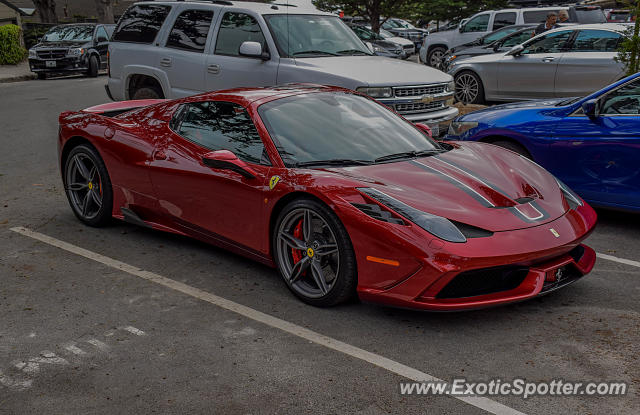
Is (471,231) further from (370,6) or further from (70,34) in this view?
(70,34)

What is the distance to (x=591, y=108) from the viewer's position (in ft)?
21.6

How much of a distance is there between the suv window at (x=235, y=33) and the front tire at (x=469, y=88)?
5.66m

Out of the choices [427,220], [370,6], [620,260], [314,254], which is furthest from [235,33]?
[370,6]

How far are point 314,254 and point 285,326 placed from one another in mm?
516

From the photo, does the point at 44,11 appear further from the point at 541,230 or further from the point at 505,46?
the point at 541,230

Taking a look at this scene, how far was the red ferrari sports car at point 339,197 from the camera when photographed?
169 inches

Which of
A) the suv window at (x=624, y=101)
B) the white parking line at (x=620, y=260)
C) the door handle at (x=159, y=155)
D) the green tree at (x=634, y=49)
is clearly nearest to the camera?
the white parking line at (x=620, y=260)

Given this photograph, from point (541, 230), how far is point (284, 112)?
204cm

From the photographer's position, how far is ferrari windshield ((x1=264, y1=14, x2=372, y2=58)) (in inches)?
381

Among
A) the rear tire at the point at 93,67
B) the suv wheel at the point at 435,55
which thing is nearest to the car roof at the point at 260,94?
the suv wheel at the point at 435,55

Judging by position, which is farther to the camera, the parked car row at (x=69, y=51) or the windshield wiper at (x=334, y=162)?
the parked car row at (x=69, y=51)

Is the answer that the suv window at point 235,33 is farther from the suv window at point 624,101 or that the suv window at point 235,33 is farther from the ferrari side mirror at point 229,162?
the ferrari side mirror at point 229,162

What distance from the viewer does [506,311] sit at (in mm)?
4641

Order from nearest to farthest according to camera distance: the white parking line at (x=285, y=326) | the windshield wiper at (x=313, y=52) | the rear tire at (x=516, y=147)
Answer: the white parking line at (x=285, y=326) → the rear tire at (x=516, y=147) → the windshield wiper at (x=313, y=52)
